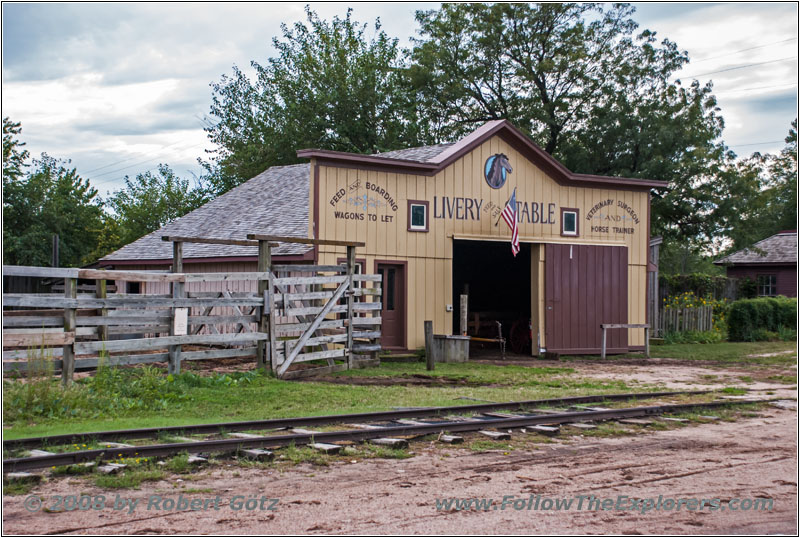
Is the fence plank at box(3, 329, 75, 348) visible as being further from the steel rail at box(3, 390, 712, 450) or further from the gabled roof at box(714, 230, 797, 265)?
the gabled roof at box(714, 230, 797, 265)

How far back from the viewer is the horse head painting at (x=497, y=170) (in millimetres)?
22484

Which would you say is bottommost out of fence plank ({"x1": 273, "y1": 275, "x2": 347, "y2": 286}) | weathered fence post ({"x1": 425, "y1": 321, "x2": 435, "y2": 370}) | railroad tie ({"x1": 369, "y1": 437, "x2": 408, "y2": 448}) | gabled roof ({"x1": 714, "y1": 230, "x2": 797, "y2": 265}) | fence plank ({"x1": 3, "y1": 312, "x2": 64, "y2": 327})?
railroad tie ({"x1": 369, "y1": 437, "x2": 408, "y2": 448})

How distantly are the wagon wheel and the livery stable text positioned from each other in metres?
3.09

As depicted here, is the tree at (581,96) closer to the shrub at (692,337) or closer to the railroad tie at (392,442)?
the shrub at (692,337)

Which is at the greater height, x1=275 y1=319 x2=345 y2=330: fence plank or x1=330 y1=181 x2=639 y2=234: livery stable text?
x1=330 y1=181 x2=639 y2=234: livery stable text

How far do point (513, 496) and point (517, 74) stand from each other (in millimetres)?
32910

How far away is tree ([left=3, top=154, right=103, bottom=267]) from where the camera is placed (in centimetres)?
3547

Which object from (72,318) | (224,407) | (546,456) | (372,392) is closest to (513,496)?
(546,456)

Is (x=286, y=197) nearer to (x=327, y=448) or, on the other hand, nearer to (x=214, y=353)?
(x=214, y=353)

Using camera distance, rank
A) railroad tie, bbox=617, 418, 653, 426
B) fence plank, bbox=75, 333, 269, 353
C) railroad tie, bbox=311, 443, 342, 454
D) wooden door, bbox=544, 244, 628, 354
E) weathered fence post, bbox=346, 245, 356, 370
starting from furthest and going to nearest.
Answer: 1. wooden door, bbox=544, 244, 628, 354
2. weathered fence post, bbox=346, 245, 356, 370
3. fence plank, bbox=75, 333, 269, 353
4. railroad tie, bbox=617, 418, 653, 426
5. railroad tie, bbox=311, 443, 342, 454

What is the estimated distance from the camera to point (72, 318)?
12.3 meters

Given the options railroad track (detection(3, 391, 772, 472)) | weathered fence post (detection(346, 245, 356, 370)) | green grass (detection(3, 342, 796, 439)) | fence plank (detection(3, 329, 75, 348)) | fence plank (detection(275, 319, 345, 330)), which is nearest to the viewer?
railroad track (detection(3, 391, 772, 472))

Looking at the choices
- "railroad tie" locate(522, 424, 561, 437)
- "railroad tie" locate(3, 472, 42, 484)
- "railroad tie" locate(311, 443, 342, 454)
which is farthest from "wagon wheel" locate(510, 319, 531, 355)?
"railroad tie" locate(3, 472, 42, 484)

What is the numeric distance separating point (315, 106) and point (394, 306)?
19.8 metres
